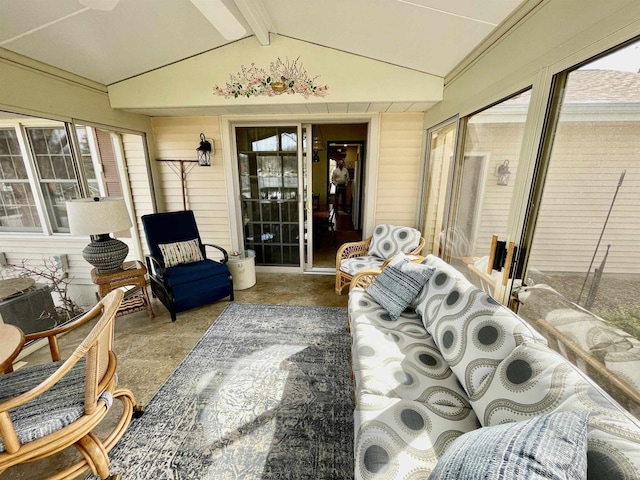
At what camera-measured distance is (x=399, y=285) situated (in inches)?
76.3

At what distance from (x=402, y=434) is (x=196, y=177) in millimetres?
3671

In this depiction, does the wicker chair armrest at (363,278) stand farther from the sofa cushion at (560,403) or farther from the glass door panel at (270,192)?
the glass door panel at (270,192)

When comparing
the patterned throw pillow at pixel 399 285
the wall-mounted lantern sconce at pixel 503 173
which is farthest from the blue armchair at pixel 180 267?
the wall-mounted lantern sconce at pixel 503 173

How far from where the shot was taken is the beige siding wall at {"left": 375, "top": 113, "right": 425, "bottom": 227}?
3.27 m

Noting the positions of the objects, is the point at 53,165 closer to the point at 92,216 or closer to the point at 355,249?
the point at 92,216

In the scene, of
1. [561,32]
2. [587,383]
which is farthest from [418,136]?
[587,383]

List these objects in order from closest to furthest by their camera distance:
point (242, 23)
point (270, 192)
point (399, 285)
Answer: point (399, 285) → point (242, 23) → point (270, 192)

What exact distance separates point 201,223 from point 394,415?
3.54 m

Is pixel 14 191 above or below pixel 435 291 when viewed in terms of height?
above

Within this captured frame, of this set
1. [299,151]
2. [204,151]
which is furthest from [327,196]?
[204,151]

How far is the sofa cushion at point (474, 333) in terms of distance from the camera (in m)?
1.17

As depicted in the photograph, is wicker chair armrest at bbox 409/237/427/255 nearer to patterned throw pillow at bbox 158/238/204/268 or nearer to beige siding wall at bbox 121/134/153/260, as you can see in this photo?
patterned throw pillow at bbox 158/238/204/268

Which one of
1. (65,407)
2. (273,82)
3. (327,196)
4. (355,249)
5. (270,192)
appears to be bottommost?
(65,407)

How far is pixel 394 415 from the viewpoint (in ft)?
3.69
